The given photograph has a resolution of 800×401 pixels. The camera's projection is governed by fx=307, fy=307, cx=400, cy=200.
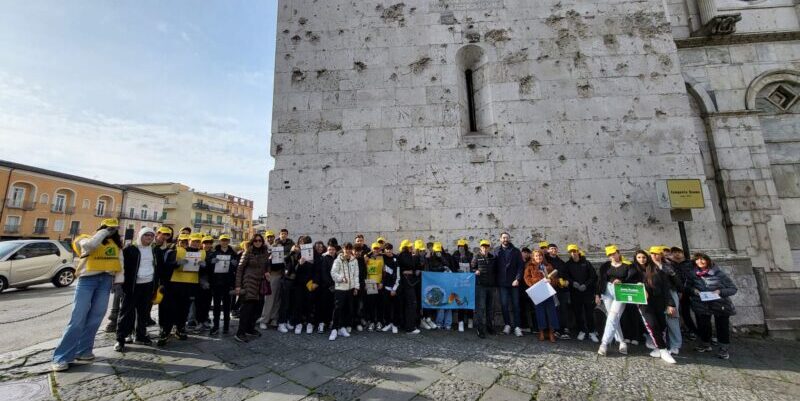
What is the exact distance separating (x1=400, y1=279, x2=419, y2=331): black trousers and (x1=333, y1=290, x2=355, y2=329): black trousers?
1.03 meters

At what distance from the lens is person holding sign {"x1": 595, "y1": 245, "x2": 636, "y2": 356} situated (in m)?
4.79

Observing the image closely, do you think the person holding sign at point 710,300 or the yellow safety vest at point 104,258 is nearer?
the yellow safety vest at point 104,258

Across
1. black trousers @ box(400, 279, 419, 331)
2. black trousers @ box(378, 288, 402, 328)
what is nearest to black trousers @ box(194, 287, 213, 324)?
black trousers @ box(378, 288, 402, 328)

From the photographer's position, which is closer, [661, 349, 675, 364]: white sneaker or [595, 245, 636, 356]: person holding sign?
[661, 349, 675, 364]: white sneaker

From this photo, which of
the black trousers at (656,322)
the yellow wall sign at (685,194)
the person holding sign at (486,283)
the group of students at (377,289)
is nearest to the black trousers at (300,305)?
the group of students at (377,289)

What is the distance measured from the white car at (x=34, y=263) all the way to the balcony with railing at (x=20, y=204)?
2710cm

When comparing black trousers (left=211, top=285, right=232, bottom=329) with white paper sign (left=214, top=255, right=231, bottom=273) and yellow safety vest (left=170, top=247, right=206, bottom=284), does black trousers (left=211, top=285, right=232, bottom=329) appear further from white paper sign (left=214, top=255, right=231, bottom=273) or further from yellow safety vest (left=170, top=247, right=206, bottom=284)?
yellow safety vest (left=170, top=247, right=206, bottom=284)

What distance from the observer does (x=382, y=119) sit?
7.62 metres

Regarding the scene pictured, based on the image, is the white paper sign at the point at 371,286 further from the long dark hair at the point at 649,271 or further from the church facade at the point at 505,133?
the long dark hair at the point at 649,271

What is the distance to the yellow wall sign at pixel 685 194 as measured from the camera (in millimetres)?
5980

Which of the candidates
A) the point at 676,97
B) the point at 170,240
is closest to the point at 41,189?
the point at 170,240

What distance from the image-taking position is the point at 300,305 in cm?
589

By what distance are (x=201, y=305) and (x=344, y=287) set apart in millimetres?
2734

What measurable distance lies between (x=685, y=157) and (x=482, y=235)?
5.00m
